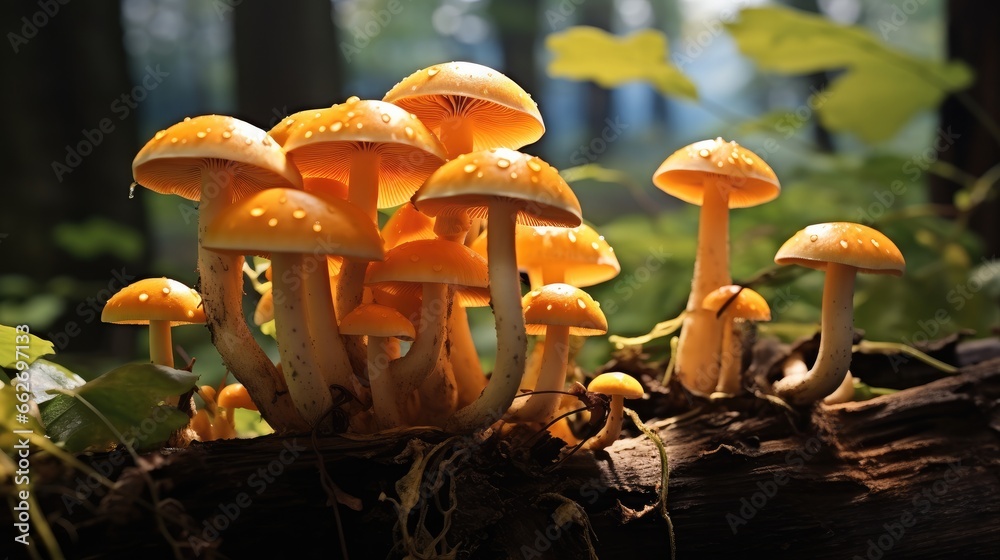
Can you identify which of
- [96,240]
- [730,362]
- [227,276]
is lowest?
[96,240]

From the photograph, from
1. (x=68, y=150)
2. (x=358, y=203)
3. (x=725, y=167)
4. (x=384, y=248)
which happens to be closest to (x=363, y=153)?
(x=358, y=203)

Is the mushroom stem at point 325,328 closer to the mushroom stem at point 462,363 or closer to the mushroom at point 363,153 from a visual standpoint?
the mushroom at point 363,153

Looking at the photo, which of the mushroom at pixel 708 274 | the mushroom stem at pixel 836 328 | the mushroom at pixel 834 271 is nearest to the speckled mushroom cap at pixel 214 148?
the mushroom at pixel 708 274

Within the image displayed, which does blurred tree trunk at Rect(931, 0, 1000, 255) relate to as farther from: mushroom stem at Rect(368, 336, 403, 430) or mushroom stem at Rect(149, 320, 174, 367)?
mushroom stem at Rect(149, 320, 174, 367)

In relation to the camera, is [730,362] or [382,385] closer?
[382,385]

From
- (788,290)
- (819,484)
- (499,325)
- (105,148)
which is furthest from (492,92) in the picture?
(105,148)

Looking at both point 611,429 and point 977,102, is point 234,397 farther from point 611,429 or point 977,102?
point 977,102

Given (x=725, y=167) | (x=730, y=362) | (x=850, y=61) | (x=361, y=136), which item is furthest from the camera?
(x=850, y=61)
